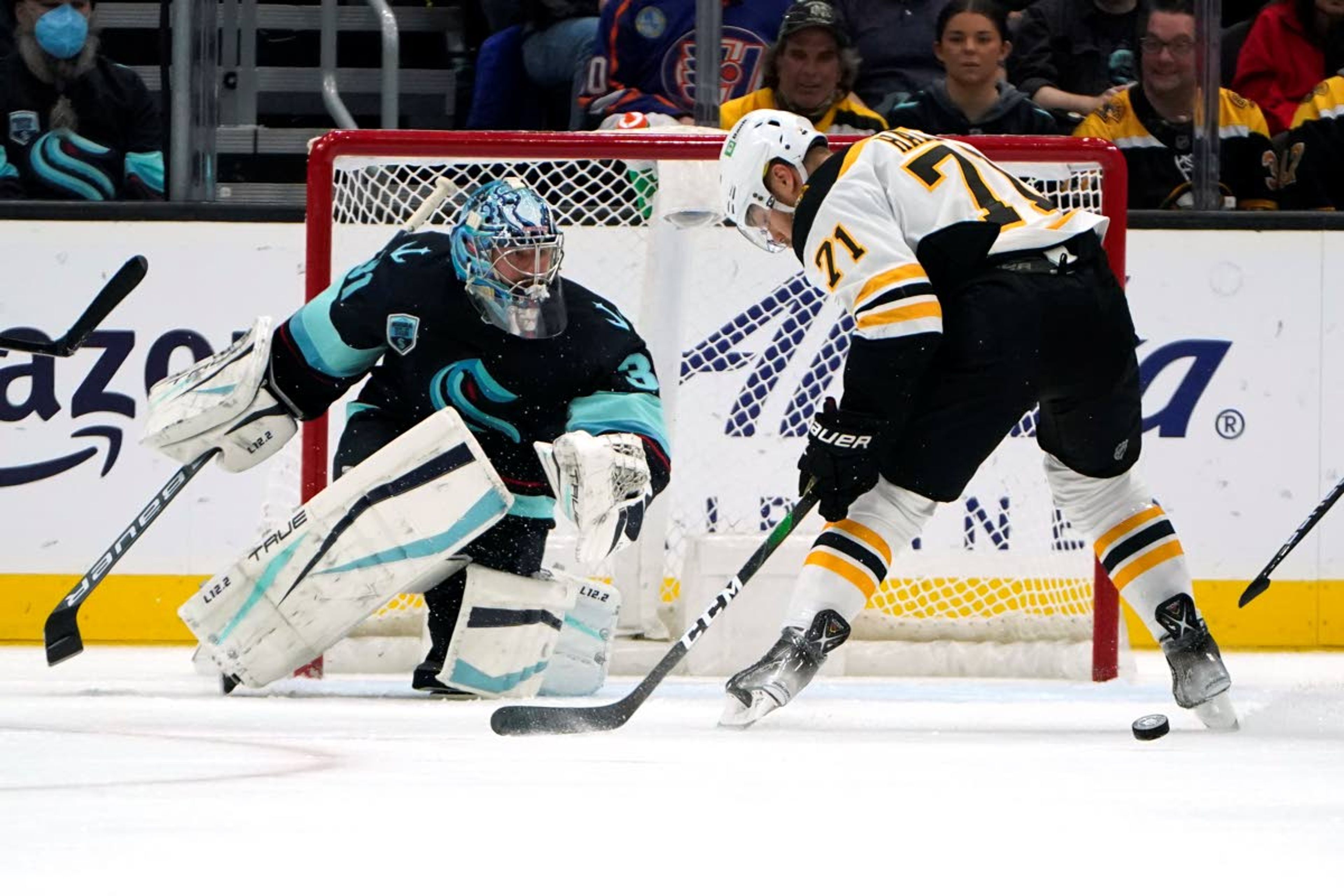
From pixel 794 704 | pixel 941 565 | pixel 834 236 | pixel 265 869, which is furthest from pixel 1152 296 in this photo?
pixel 265 869

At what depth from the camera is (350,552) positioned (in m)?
3.44

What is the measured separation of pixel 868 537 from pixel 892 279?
1.25 feet

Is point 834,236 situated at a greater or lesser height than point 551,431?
greater

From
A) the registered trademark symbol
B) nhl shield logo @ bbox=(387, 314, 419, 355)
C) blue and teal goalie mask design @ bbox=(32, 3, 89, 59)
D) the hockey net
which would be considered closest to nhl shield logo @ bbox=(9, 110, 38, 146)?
blue and teal goalie mask design @ bbox=(32, 3, 89, 59)

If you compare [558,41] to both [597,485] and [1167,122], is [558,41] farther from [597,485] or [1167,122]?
[597,485]

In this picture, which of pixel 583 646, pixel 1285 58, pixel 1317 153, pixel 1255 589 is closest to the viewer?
pixel 583 646

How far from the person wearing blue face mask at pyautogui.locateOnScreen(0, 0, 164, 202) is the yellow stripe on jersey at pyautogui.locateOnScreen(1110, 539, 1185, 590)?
262 cm

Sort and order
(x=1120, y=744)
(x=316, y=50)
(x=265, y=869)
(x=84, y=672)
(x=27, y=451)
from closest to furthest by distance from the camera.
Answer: (x=265, y=869)
(x=1120, y=744)
(x=84, y=672)
(x=27, y=451)
(x=316, y=50)

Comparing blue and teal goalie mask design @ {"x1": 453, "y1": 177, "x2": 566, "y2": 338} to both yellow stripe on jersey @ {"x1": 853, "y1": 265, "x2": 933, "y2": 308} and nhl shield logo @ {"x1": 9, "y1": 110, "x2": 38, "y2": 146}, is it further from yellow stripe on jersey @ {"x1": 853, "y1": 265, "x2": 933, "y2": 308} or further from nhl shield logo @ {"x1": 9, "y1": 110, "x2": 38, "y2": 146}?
nhl shield logo @ {"x1": 9, "y1": 110, "x2": 38, "y2": 146}

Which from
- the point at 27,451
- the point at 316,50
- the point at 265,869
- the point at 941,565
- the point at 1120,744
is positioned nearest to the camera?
the point at 265,869

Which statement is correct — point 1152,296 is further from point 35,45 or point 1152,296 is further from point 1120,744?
point 35,45

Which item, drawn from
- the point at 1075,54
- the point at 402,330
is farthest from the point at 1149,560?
the point at 1075,54

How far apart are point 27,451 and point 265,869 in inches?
132

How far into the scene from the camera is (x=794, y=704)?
139 inches
